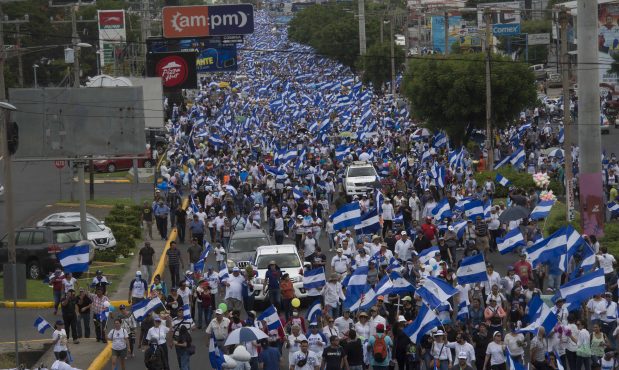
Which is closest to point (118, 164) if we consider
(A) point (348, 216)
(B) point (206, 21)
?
(B) point (206, 21)

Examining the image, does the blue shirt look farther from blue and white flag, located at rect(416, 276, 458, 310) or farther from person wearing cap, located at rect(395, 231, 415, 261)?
person wearing cap, located at rect(395, 231, 415, 261)

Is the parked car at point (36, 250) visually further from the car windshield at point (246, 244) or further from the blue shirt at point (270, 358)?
the blue shirt at point (270, 358)

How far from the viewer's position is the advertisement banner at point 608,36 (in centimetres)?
9681

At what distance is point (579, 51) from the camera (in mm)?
37344

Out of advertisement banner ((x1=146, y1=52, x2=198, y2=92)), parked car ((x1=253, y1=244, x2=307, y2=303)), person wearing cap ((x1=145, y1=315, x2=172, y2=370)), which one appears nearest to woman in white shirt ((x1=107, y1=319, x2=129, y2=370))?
person wearing cap ((x1=145, y1=315, x2=172, y2=370))

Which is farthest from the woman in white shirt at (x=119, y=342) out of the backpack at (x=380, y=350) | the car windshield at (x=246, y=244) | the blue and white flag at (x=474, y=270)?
the car windshield at (x=246, y=244)

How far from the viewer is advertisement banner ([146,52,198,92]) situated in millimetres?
63250

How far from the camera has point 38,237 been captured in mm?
34219

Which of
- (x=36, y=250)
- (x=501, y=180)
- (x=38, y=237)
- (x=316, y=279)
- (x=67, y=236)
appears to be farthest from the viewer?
(x=501, y=180)

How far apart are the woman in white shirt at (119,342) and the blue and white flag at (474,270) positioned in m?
5.83

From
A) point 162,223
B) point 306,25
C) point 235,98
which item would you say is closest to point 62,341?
point 162,223

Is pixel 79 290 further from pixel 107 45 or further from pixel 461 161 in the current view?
pixel 107 45

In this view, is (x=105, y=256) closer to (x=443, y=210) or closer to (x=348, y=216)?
(x=348, y=216)

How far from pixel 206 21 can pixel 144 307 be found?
1744 inches
